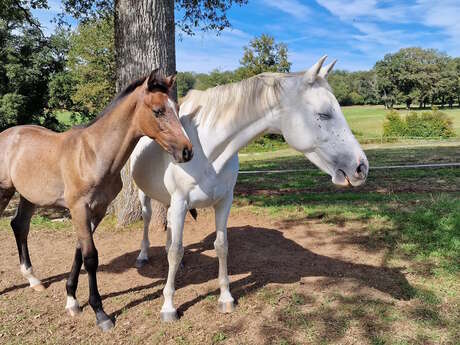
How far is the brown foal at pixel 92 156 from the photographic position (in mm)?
2719

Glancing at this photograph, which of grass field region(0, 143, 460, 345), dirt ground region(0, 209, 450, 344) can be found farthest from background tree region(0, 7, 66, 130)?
dirt ground region(0, 209, 450, 344)

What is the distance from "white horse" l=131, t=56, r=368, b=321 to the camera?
268 cm

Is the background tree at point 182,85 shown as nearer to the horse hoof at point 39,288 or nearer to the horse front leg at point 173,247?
the horse front leg at point 173,247

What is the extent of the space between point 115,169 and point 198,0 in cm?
692

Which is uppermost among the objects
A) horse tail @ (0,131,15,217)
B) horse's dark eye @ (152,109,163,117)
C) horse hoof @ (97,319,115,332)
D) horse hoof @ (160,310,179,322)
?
horse's dark eye @ (152,109,163,117)

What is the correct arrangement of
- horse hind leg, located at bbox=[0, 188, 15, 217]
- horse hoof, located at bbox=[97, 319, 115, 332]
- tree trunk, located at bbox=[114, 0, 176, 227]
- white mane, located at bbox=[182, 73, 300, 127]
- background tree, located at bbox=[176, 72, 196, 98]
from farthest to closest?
1. background tree, located at bbox=[176, 72, 196, 98]
2. tree trunk, located at bbox=[114, 0, 176, 227]
3. horse hind leg, located at bbox=[0, 188, 15, 217]
4. horse hoof, located at bbox=[97, 319, 115, 332]
5. white mane, located at bbox=[182, 73, 300, 127]

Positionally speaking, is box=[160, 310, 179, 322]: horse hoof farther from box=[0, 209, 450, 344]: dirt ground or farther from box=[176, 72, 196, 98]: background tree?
box=[176, 72, 196, 98]: background tree

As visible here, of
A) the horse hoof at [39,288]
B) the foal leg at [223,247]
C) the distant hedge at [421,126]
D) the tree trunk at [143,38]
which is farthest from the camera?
the distant hedge at [421,126]

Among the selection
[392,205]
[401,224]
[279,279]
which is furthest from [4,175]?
[392,205]

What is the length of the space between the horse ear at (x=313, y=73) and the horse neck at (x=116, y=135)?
144 cm

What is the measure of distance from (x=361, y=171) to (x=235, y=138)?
3.59 ft

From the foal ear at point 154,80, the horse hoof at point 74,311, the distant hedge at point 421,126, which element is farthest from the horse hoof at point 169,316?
the distant hedge at point 421,126

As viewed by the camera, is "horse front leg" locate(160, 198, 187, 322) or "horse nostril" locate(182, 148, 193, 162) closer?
"horse nostril" locate(182, 148, 193, 162)

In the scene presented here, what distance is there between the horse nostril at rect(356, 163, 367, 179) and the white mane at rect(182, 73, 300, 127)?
0.84 m
